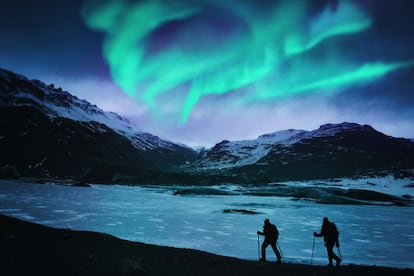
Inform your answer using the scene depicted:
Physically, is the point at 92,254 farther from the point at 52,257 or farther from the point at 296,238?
the point at 296,238

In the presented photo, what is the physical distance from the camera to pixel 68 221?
31203 mm

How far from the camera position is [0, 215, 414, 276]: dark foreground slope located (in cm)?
1327

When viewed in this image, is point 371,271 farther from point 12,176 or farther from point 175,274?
point 12,176

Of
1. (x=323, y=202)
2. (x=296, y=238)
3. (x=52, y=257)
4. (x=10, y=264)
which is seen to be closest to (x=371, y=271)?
(x=296, y=238)

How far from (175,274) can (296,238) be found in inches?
659

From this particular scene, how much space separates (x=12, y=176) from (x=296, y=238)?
166866 mm

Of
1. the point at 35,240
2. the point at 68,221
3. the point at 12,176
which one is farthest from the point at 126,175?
the point at 35,240

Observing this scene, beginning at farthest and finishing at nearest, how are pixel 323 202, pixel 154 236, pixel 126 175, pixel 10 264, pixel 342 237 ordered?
1. pixel 126 175
2. pixel 323 202
3. pixel 342 237
4. pixel 154 236
5. pixel 10 264

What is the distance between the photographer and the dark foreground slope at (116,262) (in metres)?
13.3

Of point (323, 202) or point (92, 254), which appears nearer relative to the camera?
point (92, 254)

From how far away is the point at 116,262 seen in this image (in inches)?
569

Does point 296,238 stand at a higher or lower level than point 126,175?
lower

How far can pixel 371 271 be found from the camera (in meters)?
15.0

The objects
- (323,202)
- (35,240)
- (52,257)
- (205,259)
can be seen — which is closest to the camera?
(52,257)
